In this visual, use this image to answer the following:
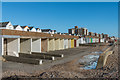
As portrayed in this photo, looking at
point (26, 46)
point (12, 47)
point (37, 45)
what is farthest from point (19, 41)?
point (37, 45)

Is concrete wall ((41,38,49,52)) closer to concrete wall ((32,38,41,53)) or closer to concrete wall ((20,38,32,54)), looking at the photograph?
concrete wall ((32,38,41,53))

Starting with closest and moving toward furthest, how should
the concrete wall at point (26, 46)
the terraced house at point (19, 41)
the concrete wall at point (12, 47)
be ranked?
the terraced house at point (19, 41)
the concrete wall at point (12, 47)
the concrete wall at point (26, 46)

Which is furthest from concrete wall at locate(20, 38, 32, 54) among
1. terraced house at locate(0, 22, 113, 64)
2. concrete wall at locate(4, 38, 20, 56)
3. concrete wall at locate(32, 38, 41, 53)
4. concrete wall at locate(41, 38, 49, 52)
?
concrete wall at locate(41, 38, 49, 52)

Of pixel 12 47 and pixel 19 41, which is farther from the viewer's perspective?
pixel 19 41

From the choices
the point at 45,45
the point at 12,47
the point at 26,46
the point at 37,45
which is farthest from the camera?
the point at 45,45

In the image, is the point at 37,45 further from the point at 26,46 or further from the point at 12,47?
the point at 12,47

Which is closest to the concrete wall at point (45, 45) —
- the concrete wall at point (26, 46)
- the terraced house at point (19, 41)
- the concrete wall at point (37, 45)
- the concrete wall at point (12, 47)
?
the terraced house at point (19, 41)

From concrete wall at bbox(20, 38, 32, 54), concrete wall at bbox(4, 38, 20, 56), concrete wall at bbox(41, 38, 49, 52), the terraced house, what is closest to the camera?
the terraced house

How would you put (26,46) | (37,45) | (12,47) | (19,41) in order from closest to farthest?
(12,47) → (19,41) → (26,46) → (37,45)

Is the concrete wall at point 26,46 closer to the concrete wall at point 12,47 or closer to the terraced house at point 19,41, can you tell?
the terraced house at point 19,41

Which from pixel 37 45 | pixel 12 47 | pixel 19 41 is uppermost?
pixel 19 41

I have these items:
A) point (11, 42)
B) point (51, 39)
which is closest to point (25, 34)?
point (11, 42)

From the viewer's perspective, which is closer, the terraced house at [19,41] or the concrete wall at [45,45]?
the terraced house at [19,41]

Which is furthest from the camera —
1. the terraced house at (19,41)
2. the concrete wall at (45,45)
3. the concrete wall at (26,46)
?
the concrete wall at (45,45)
